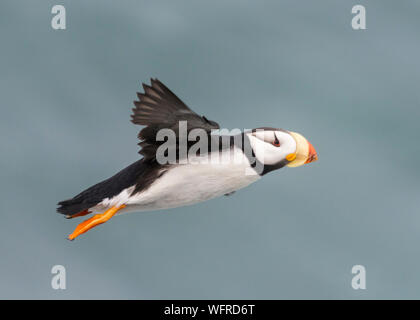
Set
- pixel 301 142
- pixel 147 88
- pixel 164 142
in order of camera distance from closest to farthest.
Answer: pixel 147 88
pixel 164 142
pixel 301 142

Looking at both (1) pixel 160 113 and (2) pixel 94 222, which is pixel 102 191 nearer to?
(2) pixel 94 222

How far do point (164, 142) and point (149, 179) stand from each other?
444 millimetres

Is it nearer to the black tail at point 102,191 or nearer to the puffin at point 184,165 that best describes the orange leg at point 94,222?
the puffin at point 184,165

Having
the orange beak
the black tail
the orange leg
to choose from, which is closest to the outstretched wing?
the black tail

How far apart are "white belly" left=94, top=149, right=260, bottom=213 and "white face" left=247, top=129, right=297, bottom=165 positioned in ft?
0.62

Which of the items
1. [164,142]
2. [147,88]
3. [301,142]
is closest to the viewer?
[147,88]

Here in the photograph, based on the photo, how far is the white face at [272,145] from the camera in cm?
726

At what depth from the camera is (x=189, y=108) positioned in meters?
6.46

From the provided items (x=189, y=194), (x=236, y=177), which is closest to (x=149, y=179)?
(x=189, y=194)

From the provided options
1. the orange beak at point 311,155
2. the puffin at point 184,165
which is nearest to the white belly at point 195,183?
the puffin at point 184,165

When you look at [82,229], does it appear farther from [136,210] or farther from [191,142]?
[191,142]

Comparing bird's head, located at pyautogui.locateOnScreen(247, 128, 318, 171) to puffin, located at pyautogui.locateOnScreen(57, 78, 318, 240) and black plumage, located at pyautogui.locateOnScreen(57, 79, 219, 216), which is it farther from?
black plumage, located at pyautogui.locateOnScreen(57, 79, 219, 216)

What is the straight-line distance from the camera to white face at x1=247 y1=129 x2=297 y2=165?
726cm

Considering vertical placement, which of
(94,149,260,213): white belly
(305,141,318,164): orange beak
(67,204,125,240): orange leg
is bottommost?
(67,204,125,240): orange leg
